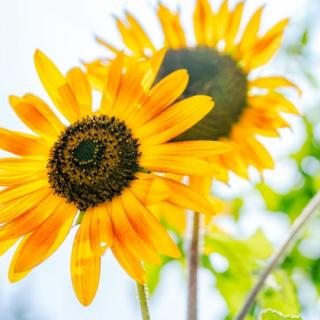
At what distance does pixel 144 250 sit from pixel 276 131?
59 centimetres

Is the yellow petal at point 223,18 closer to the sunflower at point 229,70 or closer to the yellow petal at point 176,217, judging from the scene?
the sunflower at point 229,70

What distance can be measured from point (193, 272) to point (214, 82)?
0.44 meters

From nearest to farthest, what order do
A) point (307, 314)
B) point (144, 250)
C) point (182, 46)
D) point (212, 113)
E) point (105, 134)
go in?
point (144, 250) < point (105, 134) < point (212, 113) < point (182, 46) < point (307, 314)

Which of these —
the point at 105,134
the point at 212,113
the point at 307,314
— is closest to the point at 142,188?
the point at 105,134

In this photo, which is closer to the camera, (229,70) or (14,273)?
(14,273)

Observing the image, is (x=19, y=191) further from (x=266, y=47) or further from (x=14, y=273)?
(x=266, y=47)

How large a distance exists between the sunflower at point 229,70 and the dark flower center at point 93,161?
247 millimetres

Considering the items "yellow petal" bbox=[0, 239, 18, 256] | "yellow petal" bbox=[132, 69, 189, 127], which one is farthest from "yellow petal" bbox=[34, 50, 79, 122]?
"yellow petal" bbox=[0, 239, 18, 256]

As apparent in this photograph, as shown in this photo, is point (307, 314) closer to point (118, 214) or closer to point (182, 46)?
point (182, 46)

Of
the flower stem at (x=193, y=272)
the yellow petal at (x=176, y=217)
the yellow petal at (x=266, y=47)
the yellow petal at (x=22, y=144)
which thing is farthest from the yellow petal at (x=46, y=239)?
the yellow petal at (x=266, y=47)

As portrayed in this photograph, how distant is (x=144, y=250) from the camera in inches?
36.9

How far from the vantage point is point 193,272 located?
1.17 metres

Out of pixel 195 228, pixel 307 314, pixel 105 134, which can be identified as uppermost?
pixel 105 134

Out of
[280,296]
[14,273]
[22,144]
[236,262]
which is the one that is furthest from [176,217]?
[14,273]
